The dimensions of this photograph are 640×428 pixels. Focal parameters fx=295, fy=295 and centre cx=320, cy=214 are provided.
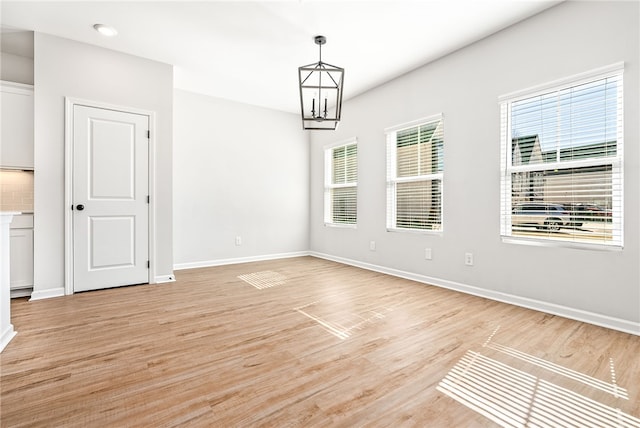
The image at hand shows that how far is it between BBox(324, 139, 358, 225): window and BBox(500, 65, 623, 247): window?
2417 millimetres

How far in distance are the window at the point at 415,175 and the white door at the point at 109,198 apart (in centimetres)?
338


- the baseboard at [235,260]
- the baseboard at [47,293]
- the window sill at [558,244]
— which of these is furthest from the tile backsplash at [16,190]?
the window sill at [558,244]

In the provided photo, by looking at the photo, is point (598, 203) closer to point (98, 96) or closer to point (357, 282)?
point (357, 282)

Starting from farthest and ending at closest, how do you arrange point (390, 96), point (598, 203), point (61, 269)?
point (390, 96)
point (61, 269)
point (598, 203)

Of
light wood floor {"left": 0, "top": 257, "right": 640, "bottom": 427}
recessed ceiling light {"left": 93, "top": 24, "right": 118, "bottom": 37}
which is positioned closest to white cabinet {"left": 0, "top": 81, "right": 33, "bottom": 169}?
recessed ceiling light {"left": 93, "top": 24, "right": 118, "bottom": 37}

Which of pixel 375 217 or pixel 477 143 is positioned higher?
pixel 477 143

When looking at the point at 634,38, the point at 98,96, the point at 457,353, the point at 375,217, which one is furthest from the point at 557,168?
the point at 98,96

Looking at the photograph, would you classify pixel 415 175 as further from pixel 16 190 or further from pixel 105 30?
pixel 16 190

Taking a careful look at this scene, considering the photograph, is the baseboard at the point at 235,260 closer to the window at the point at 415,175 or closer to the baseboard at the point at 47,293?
the baseboard at the point at 47,293

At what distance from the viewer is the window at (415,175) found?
383 cm

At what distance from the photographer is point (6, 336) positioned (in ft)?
7.02

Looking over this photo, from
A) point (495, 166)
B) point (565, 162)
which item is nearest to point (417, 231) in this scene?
point (495, 166)

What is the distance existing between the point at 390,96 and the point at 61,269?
186 inches

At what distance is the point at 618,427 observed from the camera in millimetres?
1333
